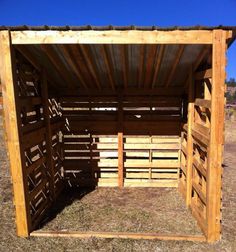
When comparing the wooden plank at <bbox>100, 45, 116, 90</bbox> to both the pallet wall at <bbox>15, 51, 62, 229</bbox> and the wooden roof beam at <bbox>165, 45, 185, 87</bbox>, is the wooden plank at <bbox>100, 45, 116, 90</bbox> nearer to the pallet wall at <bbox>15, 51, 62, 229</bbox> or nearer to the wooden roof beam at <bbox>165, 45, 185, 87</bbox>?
the wooden roof beam at <bbox>165, 45, 185, 87</bbox>

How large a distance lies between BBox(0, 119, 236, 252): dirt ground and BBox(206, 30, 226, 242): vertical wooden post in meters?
0.47

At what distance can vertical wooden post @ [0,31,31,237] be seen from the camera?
4110mm

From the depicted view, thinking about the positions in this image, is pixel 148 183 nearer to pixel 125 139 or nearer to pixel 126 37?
pixel 125 139

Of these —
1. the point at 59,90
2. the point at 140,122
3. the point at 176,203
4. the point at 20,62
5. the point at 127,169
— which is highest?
the point at 20,62

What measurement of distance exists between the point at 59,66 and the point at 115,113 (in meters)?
2.36

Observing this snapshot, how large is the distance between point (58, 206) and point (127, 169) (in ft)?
7.56

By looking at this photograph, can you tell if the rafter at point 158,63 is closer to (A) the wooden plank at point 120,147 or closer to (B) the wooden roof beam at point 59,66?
(A) the wooden plank at point 120,147

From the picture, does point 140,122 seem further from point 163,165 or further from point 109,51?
point 109,51

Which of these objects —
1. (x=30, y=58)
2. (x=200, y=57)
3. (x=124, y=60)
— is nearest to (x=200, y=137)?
(x=200, y=57)

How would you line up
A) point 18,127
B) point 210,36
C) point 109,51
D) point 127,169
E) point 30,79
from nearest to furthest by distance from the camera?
point 210,36 → point 18,127 → point 109,51 → point 30,79 → point 127,169

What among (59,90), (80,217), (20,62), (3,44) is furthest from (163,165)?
(3,44)

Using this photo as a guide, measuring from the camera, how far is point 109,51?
468cm

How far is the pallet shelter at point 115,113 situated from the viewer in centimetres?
401

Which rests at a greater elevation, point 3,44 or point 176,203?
point 3,44
